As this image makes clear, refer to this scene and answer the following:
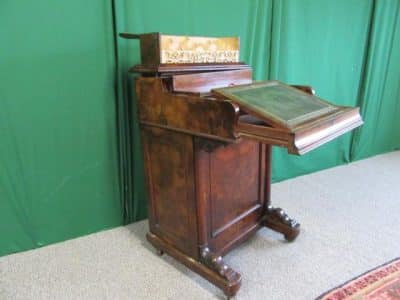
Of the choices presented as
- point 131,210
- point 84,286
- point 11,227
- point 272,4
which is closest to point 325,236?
point 131,210

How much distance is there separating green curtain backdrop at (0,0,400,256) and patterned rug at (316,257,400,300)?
1.30 meters

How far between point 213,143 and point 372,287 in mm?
1055

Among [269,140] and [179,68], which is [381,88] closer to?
[179,68]

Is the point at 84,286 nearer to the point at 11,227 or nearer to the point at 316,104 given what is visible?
the point at 11,227

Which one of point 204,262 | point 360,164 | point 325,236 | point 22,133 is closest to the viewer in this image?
point 204,262

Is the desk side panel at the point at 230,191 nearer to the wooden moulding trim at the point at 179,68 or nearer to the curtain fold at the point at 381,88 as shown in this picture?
the wooden moulding trim at the point at 179,68

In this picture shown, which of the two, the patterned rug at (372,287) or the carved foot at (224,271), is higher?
the carved foot at (224,271)

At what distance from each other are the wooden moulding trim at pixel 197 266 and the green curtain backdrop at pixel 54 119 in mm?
496

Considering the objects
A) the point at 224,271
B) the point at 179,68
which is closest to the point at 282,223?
the point at 224,271

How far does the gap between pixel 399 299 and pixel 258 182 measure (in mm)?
870

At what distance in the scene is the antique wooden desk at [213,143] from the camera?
119cm

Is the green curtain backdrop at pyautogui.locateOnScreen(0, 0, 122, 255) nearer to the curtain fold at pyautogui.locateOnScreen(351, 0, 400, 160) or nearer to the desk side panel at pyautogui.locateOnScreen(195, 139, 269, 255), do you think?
the desk side panel at pyautogui.locateOnScreen(195, 139, 269, 255)

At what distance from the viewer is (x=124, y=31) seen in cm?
182

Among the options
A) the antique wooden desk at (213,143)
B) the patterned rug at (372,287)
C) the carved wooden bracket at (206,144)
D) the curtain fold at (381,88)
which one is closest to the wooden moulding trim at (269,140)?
the antique wooden desk at (213,143)
